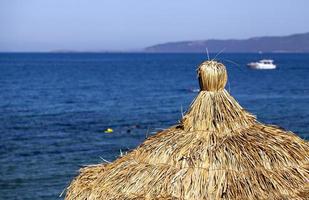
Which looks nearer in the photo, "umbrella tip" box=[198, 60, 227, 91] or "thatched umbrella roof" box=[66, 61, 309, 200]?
"thatched umbrella roof" box=[66, 61, 309, 200]

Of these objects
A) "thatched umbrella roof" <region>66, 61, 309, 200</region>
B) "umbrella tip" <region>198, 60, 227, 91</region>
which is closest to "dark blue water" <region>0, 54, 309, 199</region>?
"umbrella tip" <region>198, 60, 227, 91</region>

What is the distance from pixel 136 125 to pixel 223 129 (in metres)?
32.3

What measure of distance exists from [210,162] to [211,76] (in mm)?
1014

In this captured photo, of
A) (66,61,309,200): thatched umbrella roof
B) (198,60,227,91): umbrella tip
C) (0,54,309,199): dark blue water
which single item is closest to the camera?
(66,61,309,200): thatched umbrella roof

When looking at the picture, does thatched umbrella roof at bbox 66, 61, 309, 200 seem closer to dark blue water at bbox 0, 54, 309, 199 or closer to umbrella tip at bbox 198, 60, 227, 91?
umbrella tip at bbox 198, 60, 227, 91

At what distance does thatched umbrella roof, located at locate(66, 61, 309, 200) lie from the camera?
247 inches

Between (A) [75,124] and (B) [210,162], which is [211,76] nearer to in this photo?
(B) [210,162]

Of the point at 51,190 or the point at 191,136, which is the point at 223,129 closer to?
the point at 191,136

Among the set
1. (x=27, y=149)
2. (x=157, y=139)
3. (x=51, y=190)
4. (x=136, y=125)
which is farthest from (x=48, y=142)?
(x=157, y=139)

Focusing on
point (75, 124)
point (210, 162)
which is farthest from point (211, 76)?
point (75, 124)

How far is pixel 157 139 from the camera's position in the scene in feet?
23.0

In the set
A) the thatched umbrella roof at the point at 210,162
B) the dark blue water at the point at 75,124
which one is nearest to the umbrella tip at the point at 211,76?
the thatched umbrella roof at the point at 210,162

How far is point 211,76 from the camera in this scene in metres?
6.88

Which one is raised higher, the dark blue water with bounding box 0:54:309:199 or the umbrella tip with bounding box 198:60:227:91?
the umbrella tip with bounding box 198:60:227:91
